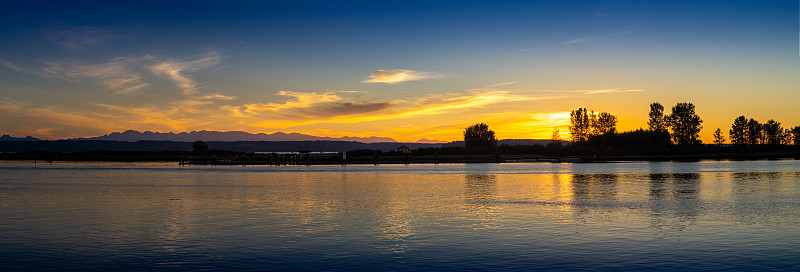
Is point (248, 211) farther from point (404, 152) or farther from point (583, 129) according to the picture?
point (583, 129)

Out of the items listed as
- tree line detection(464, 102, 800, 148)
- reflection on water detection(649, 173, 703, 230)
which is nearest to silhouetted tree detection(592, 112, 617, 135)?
tree line detection(464, 102, 800, 148)

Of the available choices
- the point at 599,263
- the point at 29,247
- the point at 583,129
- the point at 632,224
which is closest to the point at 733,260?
the point at 599,263

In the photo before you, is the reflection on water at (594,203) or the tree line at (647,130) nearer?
the reflection on water at (594,203)

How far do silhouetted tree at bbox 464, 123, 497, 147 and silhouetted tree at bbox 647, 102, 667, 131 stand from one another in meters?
49.6

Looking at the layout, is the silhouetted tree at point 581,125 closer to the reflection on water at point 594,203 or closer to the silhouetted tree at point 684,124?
the silhouetted tree at point 684,124

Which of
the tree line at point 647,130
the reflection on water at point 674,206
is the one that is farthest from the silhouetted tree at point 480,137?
the reflection on water at point 674,206

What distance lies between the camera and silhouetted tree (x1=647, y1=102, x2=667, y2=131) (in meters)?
180

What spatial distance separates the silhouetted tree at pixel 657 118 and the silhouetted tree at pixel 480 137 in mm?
49642

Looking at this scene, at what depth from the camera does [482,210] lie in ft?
108

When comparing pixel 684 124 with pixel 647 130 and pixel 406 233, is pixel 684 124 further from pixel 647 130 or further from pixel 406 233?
pixel 406 233

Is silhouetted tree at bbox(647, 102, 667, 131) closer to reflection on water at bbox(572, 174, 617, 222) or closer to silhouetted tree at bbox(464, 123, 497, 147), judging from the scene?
silhouetted tree at bbox(464, 123, 497, 147)

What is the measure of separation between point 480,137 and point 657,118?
55651mm

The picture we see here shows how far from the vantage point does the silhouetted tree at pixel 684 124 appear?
179375 millimetres

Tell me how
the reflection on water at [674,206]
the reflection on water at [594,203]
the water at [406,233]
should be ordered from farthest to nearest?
the reflection on water at [594,203] < the reflection on water at [674,206] < the water at [406,233]
